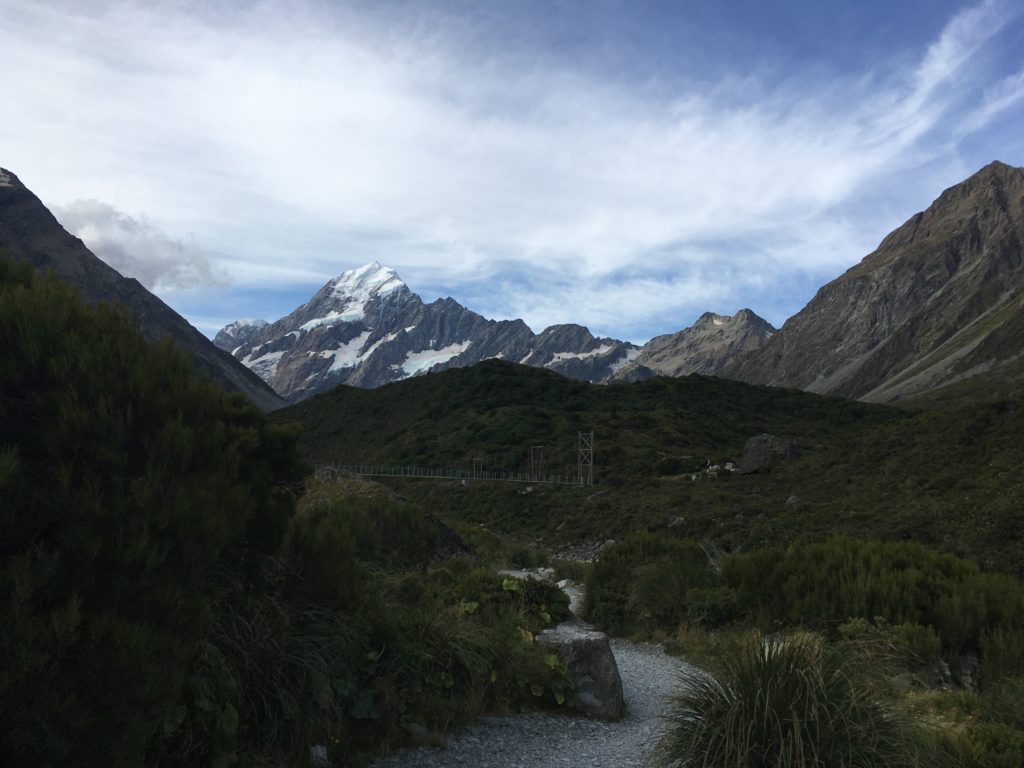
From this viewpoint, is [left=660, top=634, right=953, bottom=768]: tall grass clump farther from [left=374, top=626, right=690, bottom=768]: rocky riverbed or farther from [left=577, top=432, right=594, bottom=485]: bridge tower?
[left=577, top=432, right=594, bottom=485]: bridge tower

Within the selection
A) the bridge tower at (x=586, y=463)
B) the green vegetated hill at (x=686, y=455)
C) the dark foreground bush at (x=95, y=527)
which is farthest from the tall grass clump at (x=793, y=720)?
the bridge tower at (x=586, y=463)

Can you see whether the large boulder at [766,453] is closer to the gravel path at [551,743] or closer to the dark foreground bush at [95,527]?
the gravel path at [551,743]

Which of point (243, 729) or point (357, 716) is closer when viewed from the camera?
point (243, 729)

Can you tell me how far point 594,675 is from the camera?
6961 mm

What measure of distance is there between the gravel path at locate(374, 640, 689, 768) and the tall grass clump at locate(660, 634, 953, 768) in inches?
25.6

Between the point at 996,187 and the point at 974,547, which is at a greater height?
the point at 996,187

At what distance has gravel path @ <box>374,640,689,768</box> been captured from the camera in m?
5.26

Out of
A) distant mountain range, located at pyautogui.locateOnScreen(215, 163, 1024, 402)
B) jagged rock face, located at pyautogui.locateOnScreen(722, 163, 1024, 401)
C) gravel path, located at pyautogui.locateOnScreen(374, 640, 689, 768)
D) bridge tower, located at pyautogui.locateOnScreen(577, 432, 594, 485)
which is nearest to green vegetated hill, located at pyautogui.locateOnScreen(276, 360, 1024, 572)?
bridge tower, located at pyautogui.locateOnScreen(577, 432, 594, 485)

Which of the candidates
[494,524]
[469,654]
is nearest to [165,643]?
[469,654]

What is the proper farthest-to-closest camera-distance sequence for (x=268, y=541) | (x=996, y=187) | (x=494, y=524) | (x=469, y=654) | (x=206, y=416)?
(x=996, y=187)
(x=494, y=524)
(x=469, y=654)
(x=268, y=541)
(x=206, y=416)

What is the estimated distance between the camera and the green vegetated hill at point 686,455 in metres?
20.4

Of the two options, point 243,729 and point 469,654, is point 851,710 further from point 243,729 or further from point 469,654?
point 243,729

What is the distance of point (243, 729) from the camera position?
14.5 ft

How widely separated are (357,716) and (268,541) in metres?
1.39
